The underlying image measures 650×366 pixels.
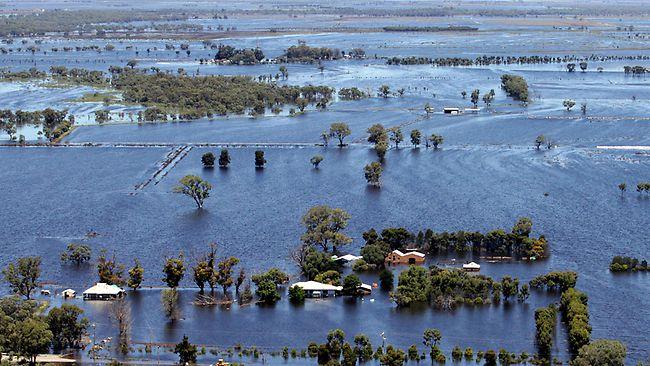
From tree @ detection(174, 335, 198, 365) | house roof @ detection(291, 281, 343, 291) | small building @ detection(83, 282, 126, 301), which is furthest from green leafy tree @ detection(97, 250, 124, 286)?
tree @ detection(174, 335, 198, 365)

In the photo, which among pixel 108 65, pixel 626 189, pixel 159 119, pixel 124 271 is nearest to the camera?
pixel 124 271

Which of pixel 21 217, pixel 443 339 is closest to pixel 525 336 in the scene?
pixel 443 339

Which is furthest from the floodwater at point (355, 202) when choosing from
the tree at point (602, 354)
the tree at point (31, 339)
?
the tree at point (31, 339)

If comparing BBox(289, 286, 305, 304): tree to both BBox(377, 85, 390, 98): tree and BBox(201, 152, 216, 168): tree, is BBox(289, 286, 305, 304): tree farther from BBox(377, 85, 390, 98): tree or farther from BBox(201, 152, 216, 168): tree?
BBox(377, 85, 390, 98): tree

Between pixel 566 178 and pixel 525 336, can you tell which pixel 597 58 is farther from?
pixel 525 336

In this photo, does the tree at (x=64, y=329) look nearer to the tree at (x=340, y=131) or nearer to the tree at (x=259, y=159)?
the tree at (x=259, y=159)

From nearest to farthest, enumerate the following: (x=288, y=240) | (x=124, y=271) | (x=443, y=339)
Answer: (x=443, y=339) → (x=124, y=271) → (x=288, y=240)
